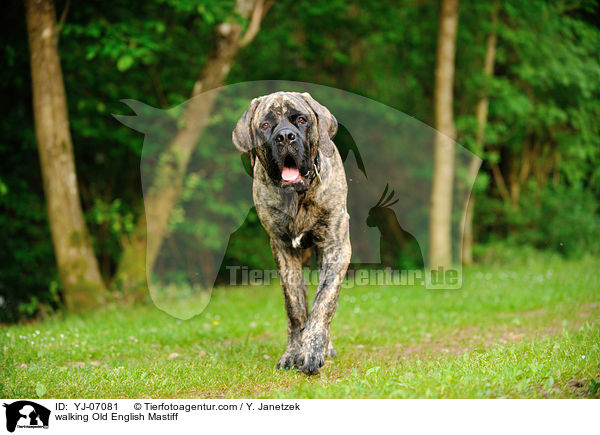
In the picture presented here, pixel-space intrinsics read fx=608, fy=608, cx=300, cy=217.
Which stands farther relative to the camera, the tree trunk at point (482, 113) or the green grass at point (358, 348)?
the tree trunk at point (482, 113)

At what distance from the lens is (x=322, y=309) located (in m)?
4.19

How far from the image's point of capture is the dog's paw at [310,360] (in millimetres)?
3987

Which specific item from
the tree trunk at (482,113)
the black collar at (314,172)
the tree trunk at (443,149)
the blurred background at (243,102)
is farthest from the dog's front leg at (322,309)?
the tree trunk at (482,113)

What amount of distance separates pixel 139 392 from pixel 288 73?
400 inches

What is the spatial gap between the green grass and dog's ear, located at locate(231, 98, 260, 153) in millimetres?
1624

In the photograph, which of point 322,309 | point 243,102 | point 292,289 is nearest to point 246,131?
point 292,289

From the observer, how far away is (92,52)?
7.88 meters

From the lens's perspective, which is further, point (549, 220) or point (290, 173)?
point (549, 220)

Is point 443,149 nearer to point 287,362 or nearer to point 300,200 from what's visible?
point 300,200

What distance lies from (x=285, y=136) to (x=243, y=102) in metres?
4.95

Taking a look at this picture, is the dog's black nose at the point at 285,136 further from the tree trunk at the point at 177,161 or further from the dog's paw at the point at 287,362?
the tree trunk at the point at 177,161

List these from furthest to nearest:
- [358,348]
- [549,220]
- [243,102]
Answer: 1. [549,220]
2. [243,102]
3. [358,348]

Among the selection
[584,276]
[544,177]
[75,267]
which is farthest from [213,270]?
[544,177]
